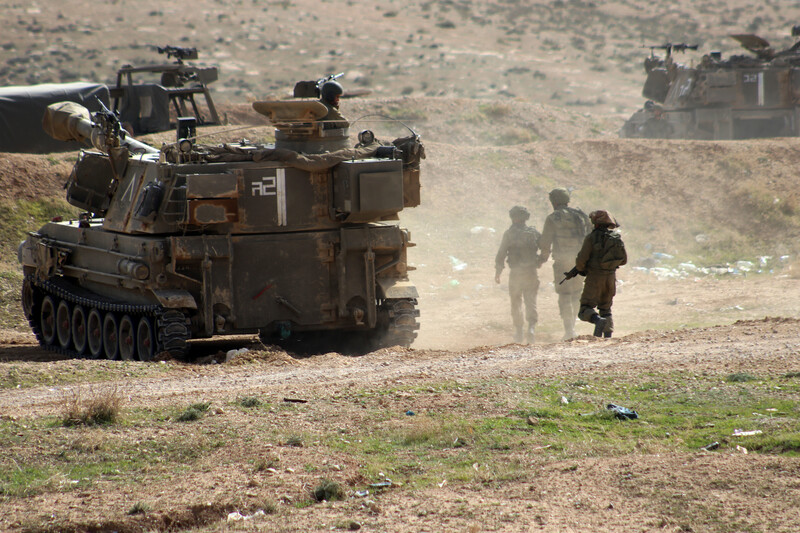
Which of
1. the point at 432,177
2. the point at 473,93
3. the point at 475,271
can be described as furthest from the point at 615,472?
the point at 473,93

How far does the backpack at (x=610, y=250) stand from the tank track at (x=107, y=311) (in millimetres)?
4830

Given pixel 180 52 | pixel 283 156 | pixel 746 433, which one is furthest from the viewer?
pixel 180 52

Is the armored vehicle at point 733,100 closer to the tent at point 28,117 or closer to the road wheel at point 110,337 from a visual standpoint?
the tent at point 28,117

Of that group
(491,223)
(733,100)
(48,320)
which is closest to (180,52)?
(491,223)

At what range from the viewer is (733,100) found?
96.9 ft

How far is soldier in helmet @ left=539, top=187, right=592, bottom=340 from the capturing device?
13781mm

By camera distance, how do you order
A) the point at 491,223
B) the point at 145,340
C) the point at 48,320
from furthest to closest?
the point at 491,223 → the point at 48,320 → the point at 145,340

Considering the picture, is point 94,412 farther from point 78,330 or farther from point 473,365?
point 78,330

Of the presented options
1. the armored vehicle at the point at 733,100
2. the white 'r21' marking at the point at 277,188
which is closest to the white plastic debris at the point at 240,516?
the white 'r21' marking at the point at 277,188

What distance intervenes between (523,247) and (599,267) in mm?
2147

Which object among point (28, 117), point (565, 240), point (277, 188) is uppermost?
point (28, 117)

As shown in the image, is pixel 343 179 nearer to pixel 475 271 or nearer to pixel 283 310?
pixel 283 310

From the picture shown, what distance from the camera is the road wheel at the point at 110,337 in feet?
41.7

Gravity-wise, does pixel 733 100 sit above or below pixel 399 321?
above
